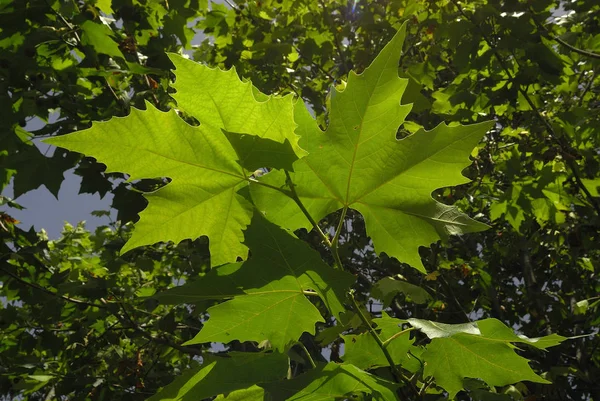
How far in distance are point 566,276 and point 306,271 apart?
18.4ft

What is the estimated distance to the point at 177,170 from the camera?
3.49 ft

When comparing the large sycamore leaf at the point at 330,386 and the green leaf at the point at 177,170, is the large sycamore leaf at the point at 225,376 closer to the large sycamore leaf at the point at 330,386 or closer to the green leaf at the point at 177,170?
the large sycamore leaf at the point at 330,386

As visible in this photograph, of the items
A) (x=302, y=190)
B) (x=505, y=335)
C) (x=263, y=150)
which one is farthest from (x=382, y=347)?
(x=263, y=150)

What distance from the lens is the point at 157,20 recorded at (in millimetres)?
3973

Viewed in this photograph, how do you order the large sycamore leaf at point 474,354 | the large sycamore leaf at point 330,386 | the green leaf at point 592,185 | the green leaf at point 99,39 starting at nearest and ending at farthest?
the large sycamore leaf at point 330,386 → the large sycamore leaf at point 474,354 → the green leaf at point 99,39 → the green leaf at point 592,185

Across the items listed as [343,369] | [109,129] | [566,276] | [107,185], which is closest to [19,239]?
[107,185]

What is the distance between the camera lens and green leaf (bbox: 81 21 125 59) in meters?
3.01

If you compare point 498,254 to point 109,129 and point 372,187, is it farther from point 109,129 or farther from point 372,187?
point 109,129

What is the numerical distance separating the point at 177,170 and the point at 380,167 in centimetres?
41

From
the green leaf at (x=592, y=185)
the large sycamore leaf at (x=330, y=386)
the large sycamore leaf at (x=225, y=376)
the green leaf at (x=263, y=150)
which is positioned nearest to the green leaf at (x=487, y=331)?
the large sycamore leaf at (x=330, y=386)

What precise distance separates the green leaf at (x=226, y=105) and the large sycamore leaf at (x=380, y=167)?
0.08 meters

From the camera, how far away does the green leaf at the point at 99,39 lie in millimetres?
3006

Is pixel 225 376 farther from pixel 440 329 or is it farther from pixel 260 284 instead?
pixel 440 329

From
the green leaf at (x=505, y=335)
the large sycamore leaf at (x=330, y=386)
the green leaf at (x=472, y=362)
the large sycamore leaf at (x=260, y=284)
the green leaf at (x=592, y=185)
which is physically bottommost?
the large sycamore leaf at (x=330, y=386)
